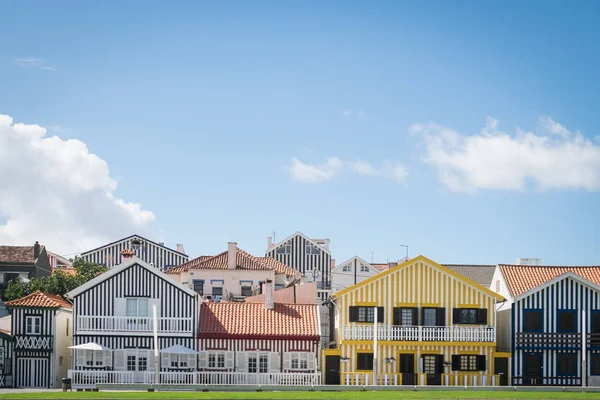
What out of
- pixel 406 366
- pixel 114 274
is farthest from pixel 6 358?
pixel 406 366

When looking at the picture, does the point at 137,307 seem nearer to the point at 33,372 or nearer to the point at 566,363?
the point at 33,372

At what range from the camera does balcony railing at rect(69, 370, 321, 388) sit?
182 ft

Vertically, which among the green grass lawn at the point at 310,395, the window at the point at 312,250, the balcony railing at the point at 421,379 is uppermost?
the window at the point at 312,250

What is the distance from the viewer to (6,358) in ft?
184

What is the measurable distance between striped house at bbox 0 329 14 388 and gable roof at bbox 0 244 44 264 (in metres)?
42.3

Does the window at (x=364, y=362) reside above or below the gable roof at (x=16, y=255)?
below

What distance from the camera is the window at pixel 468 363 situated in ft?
189

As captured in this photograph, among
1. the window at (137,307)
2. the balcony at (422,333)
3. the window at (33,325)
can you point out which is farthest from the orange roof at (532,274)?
the window at (33,325)

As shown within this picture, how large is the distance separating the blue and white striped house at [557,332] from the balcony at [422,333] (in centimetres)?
185

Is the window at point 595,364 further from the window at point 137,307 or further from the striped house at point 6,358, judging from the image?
the striped house at point 6,358

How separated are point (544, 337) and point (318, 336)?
38.4ft

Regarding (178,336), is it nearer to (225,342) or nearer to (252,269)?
(225,342)

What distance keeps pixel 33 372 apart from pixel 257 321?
1166cm

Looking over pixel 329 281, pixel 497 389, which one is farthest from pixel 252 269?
pixel 497 389
